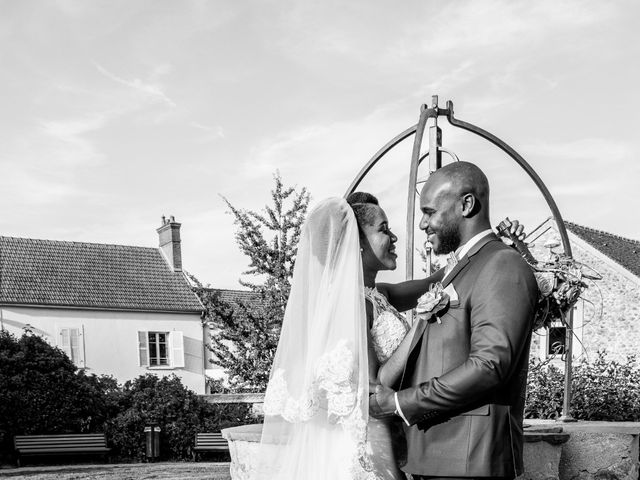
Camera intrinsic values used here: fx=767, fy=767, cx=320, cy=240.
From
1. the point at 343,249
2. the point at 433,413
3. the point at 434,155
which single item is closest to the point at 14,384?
the point at 434,155

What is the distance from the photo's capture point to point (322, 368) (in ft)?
10.5

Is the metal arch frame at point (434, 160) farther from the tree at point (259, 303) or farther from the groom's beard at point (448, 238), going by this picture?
the tree at point (259, 303)

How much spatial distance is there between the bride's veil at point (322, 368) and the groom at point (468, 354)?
0.50 metres

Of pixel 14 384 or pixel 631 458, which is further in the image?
pixel 14 384

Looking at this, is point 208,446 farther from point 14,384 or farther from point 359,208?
point 359,208

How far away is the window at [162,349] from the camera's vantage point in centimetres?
2969

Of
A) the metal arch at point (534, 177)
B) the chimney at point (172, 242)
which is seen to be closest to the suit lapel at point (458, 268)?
the metal arch at point (534, 177)

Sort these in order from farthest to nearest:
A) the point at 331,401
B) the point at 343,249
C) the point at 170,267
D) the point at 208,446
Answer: the point at 170,267, the point at 208,446, the point at 343,249, the point at 331,401

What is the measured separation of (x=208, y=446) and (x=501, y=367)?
12774mm

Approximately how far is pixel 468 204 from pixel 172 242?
30322mm

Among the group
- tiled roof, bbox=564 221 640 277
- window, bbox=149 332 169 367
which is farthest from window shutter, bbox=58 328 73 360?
tiled roof, bbox=564 221 640 277

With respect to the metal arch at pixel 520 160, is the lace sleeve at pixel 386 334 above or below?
below

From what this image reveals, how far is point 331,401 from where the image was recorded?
10.3ft

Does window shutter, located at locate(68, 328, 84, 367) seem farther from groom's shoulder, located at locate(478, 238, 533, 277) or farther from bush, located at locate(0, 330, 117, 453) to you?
groom's shoulder, located at locate(478, 238, 533, 277)
